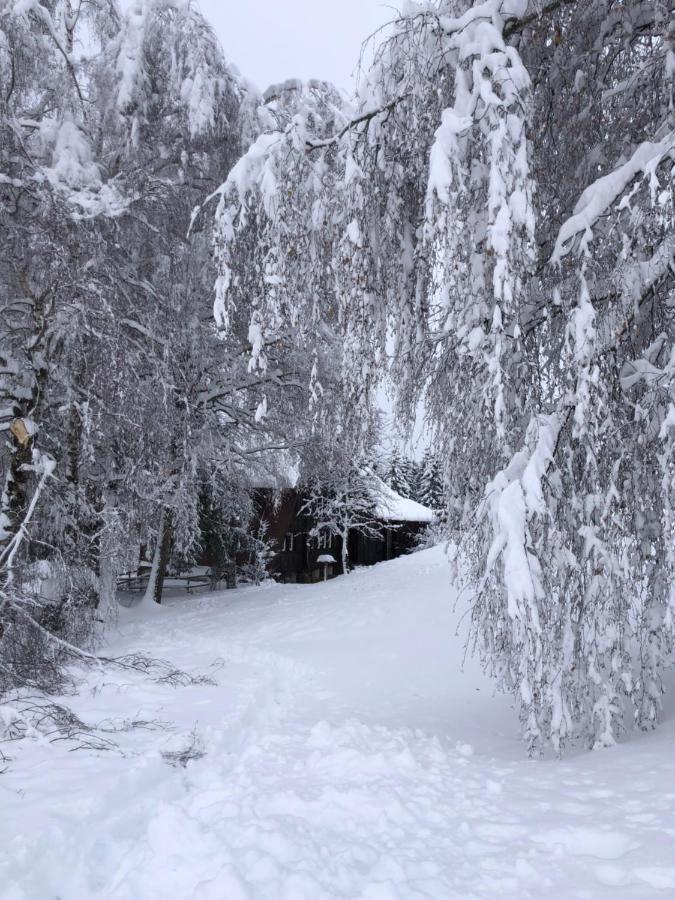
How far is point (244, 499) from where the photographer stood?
15.1 meters

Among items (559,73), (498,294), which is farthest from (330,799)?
(559,73)

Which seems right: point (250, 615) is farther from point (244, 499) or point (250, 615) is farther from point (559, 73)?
point (559, 73)

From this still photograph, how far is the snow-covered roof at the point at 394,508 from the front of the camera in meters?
21.3

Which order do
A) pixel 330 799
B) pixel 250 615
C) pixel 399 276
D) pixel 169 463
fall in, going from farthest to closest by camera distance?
1. pixel 250 615
2. pixel 169 463
3. pixel 399 276
4. pixel 330 799

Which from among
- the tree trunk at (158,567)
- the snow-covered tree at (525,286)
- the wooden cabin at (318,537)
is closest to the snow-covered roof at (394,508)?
the wooden cabin at (318,537)

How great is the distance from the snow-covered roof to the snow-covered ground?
558 inches

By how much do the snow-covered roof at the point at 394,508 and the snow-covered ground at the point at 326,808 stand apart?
46.5 ft

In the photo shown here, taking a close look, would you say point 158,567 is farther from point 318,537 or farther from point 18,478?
point 18,478

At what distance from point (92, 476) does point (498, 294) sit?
8.14 metres

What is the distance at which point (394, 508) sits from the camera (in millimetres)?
25453

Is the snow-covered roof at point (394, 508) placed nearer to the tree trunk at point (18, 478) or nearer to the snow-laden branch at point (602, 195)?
the tree trunk at point (18, 478)

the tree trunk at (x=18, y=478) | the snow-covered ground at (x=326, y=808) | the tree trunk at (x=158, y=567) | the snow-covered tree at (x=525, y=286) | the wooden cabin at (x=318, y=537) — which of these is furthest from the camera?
the wooden cabin at (x=318, y=537)

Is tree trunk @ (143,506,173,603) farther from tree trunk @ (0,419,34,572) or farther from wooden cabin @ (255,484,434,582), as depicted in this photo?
tree trunk @ (0,419,34,572)

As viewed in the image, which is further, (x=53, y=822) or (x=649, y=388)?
(x=649, y=388)
